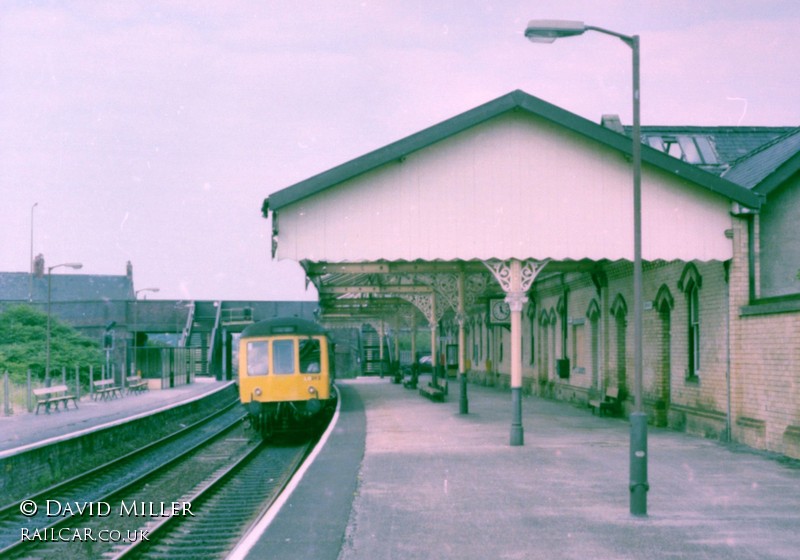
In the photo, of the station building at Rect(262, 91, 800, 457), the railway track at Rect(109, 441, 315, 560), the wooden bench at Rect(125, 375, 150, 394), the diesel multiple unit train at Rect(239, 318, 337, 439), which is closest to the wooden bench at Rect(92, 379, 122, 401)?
the wooden bench at Rect(125, 375, 150, 394)

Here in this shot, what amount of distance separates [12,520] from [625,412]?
14.8 meters

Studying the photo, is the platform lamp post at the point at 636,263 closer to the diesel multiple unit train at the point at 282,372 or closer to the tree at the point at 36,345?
the diesel multiple unit train at the point at 282,372

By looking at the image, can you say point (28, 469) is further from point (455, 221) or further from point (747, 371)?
point (747, 371)

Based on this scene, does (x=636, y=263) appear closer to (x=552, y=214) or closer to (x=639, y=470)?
(x=639, y=470)

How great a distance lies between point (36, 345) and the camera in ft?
129

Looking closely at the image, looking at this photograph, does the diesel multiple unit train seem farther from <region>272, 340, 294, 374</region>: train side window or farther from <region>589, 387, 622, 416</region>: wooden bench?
<region>589, 387, 622, 416</region>: wooden bench

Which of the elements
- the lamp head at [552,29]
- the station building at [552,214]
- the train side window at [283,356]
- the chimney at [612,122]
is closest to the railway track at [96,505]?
the train side window at [283,356]

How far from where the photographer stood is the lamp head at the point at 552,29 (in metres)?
10.5

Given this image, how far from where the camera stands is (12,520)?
11.8 meters

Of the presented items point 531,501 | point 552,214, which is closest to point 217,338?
point 552,214

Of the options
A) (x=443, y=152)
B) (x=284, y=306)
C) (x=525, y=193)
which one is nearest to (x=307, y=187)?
(x=443, y=152)

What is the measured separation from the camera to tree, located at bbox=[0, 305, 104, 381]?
120 feet

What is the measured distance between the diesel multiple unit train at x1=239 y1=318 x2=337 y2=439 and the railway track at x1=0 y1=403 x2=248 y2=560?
54.9 inches

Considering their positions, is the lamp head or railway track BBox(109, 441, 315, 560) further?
the lamp head
